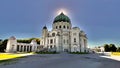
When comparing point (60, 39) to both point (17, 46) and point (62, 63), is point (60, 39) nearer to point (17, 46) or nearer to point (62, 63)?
point (17, 46)


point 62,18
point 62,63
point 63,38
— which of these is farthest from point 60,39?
point 62,63

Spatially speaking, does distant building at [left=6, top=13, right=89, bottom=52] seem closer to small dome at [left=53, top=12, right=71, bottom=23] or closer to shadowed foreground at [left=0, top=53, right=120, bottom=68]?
small dome at [left=53, top=12, right=71, bottom=23]

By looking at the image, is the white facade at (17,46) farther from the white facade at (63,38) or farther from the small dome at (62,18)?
the small dome at (62,18)

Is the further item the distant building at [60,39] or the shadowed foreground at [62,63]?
the distant building at [60,39]

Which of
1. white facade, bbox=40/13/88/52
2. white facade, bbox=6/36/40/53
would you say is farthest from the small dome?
white facade, bbox=6/36/40/53

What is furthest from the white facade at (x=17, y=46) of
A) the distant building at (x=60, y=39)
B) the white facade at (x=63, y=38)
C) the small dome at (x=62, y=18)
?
the small dome at (x=62, y=18)

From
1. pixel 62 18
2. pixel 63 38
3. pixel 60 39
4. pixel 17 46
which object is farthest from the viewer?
pixel 62 18

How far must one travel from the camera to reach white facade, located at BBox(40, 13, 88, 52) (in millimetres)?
62375

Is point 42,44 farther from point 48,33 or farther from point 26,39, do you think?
point 26,39

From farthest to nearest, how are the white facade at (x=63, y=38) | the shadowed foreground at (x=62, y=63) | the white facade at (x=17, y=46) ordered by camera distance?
the white facade at (x=17, y=46) → the white facade at (x=63, y=38) → the shadowed foreground at (x=62, y=63)

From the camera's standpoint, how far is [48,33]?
7225 centimetres

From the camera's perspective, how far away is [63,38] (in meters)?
64.4

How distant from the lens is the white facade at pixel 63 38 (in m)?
62.4

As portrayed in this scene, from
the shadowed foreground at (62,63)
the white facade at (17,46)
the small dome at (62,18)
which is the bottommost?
the shadowed foreground at (62,63)
